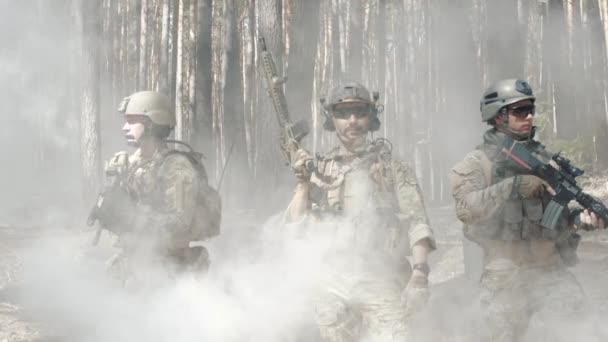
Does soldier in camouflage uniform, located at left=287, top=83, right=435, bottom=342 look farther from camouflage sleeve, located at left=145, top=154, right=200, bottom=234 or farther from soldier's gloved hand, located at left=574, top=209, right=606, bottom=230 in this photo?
soldier's gloved hand, located at left=574, top=209, right=606, bottom=230

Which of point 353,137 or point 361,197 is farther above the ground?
point 353,137

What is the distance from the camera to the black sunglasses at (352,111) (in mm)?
4898

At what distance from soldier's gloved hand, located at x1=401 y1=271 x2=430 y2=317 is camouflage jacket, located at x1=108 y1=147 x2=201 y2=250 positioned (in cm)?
145

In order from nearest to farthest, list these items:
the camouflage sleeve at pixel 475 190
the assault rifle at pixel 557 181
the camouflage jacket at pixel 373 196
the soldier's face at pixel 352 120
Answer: the assault rifle at pixel 557 181
the camouflage sleeve at pixel 475 190
the camouflage jacket at pixel 373 196
the soldier's face at pixel 352 120

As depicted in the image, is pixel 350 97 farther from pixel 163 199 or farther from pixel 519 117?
pixel 163 199

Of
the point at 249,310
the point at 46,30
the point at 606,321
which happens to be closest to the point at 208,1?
the point at 249,310

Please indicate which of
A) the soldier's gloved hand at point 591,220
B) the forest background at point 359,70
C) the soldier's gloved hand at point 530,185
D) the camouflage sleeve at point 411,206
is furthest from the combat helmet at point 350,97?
the forest background at point 359,70

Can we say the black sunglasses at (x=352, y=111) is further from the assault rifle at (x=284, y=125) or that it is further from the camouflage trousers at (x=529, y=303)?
the camouflage trousers at (x=529, y=303)

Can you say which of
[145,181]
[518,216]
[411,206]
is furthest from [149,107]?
[518,216]

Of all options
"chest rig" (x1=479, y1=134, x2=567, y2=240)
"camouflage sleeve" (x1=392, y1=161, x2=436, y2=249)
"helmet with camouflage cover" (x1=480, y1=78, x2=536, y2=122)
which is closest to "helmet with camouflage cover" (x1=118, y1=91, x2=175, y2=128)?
"camouflage sleeve" (x1=392, y1=161, x2=436, y2=249)

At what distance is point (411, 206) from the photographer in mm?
4738

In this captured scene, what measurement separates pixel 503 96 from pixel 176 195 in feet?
6.64

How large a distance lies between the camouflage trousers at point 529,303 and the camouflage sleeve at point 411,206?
460mm

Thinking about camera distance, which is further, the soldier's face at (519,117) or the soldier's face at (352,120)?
the soldier's face at (352,120)
